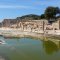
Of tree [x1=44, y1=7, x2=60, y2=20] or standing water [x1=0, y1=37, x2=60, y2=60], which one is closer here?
standing water [x1=0, y1=37, x2=60, y2=60]

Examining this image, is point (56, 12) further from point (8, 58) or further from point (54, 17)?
point (8, 58)

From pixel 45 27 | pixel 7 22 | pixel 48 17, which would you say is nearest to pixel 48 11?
pixel 48 17

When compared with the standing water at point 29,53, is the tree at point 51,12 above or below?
above

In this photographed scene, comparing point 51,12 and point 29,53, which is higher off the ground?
point 51,12

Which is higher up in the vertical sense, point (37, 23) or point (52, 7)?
point (52, 7)

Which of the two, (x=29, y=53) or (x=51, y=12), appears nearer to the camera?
(x=29, y=53)

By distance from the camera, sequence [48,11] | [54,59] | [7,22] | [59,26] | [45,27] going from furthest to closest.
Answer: [7,22]
[48,11]
[45,27]
[59,26]
[54,59]

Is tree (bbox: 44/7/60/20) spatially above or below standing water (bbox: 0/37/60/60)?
above

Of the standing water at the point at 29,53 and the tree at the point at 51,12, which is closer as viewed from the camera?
the standing water at the point at 29,53

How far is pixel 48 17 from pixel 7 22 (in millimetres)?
53524

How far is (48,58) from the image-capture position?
23.9 metres

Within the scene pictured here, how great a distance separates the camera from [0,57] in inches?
934

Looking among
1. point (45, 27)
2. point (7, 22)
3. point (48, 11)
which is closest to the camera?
point (45, 27)

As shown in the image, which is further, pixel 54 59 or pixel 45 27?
pixel 45 27
